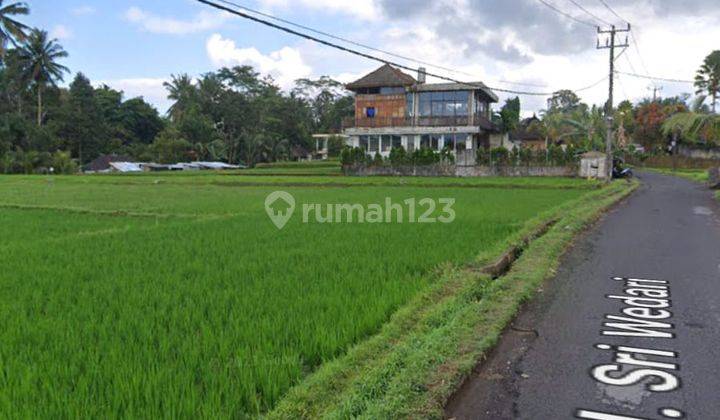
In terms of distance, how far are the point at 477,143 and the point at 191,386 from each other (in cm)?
4046

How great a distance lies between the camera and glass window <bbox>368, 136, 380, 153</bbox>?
42469 mm

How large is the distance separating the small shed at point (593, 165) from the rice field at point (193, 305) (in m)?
21.3

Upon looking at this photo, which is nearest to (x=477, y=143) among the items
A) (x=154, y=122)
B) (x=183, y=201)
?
(x=183, y=201)

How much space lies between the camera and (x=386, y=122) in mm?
41094

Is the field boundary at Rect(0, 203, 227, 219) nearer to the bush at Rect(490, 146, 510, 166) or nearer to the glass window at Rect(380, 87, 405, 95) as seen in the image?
the bush at Rect(490, 146, 510, 166)

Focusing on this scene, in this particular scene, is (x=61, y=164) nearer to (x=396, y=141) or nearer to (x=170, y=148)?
(x=170, y=148)

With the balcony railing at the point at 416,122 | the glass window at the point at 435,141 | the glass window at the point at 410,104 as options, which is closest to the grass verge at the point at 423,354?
the balcony railing at the point at 416,122

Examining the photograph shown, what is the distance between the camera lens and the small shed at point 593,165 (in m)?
30.0

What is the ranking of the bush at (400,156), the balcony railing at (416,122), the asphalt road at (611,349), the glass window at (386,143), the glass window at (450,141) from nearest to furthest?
the asphalt road at (611,349)
the bush at (400,156)
the balcony railing at (416,122)
the glass window at (450,141)
the glass window at (386,143)

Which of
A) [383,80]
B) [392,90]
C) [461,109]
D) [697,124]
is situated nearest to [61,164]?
[383,80]

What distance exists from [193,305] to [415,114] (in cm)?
3713

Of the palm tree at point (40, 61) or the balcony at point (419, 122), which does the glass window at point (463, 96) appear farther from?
the palm tree at point (40, 61)

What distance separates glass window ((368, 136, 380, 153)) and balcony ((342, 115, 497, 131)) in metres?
1.40

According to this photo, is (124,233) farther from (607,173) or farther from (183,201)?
(607,173)
